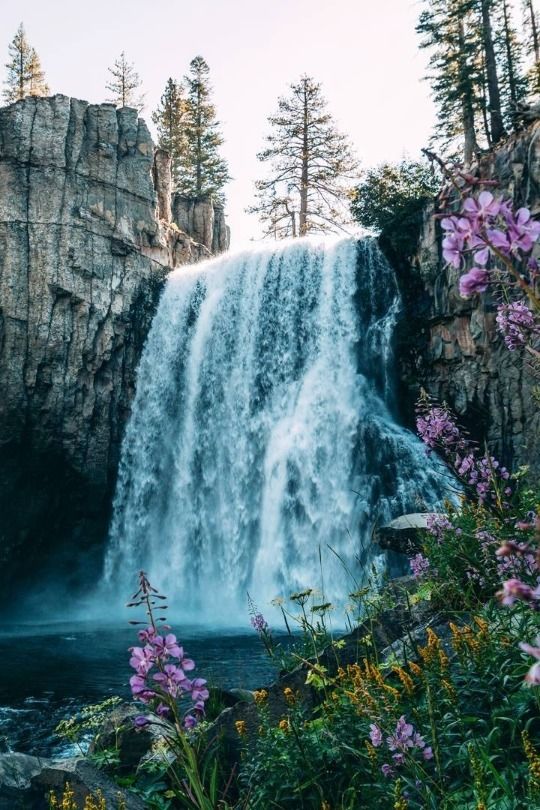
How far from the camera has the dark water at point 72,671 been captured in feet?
25.0

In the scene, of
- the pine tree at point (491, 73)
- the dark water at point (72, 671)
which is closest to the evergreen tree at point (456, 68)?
the pine tree at point (491, 73)

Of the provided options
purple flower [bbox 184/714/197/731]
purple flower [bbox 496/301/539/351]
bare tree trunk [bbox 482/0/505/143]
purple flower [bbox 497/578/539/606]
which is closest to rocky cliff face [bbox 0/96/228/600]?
bare tree trunk [bbox 482/0/505/143]

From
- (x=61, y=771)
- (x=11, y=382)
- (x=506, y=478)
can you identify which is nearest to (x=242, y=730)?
(x=61, y=771)

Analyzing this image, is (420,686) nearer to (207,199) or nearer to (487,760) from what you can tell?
(487,760)

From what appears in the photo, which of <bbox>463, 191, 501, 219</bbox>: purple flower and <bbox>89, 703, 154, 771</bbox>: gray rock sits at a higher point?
<bbox>463, 191, 501, 219</bbox>: purple flower

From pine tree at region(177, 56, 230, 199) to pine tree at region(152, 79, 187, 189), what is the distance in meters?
0.13

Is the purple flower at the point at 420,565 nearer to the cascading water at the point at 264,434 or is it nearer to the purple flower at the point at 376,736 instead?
the purple flower at the point at 376,736

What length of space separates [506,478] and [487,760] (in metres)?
2.38

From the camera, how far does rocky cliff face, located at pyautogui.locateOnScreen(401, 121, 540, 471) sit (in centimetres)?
1322

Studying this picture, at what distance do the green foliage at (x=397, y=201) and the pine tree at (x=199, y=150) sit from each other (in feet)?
59.5

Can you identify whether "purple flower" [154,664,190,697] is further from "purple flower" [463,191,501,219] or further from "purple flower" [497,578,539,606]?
"purple flower" [463,191,501,219]

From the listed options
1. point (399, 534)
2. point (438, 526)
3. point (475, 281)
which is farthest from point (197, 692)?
point (399, 534)

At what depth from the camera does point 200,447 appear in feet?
58.5

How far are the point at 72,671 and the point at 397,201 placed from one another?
15.7 m
